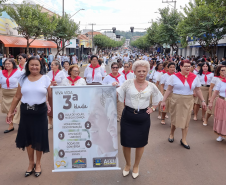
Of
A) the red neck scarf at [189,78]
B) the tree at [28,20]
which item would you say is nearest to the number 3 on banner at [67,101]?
the red neck scarf at [189,78]

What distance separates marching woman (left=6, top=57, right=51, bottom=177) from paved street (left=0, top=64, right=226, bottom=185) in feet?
1.80

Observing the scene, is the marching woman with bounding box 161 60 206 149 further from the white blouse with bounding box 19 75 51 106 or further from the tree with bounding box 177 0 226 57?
the tree with bounding box 177 0 226 57

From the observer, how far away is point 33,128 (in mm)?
3623

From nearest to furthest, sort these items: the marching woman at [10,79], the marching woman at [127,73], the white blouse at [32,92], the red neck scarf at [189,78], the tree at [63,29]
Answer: the white blouse at [32,92] < the red neck scarf at [189,78] < the marching woman at [10,79] < the marching woman at [127,73] < the tree at [63,29]

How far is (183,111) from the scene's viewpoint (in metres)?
4.95

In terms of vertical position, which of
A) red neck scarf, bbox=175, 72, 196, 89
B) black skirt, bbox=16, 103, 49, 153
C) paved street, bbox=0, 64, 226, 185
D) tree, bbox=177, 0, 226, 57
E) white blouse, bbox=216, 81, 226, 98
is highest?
tree, bbox=177, 0, 226, 57

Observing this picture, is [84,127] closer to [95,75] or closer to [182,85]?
[182,85]

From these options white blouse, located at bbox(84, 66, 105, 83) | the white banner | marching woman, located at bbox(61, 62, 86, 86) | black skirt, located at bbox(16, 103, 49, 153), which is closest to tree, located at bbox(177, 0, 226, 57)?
white blouse, located at bbox(84, 66, 105, 83)

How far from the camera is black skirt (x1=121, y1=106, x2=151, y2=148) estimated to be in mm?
3537

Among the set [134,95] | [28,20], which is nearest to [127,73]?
[134,95]

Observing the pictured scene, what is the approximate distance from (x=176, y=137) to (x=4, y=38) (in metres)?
17.4

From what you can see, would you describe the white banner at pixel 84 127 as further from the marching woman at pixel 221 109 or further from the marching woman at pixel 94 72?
the marching woman at pixel 94 72

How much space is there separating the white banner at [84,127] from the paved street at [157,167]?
45 centimetres

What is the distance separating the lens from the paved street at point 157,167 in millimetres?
3703
